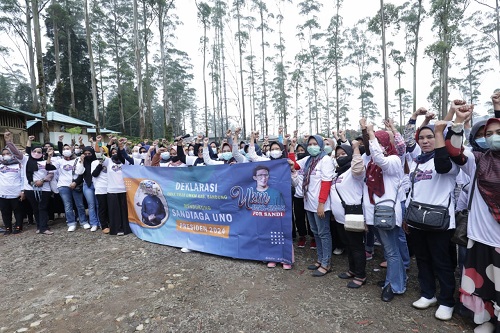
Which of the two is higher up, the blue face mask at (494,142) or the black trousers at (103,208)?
the blue face mask at (494,142)

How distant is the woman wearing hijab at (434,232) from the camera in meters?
2.52

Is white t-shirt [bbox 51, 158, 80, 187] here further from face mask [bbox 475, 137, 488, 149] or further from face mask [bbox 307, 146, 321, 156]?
face mask [bbox 475, 137, 488, 149]

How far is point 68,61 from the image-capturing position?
31984mm

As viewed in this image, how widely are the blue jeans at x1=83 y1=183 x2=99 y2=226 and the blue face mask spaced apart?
6496 millimetres

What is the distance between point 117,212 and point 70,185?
1.32 m

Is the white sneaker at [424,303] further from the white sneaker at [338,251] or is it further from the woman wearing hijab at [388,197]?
the white sneaker at [338,251]

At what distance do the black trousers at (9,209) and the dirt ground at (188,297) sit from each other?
210 centimetres

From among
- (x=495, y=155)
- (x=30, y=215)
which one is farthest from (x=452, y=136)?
(x=30, y=215)

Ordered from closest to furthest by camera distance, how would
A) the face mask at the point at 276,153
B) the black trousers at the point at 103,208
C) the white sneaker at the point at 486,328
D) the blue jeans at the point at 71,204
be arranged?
the white sneaker at the point at 486,328, the face mask at the point at 276,153, the black trousers at the point at 103,208, the blue jeans at the point at 71,204

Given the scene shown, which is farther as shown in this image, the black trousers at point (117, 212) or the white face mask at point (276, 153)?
the black trousers at point (117, 212)

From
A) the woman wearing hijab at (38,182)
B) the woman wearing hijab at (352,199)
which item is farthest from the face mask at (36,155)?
the woman wearing hijab at (352,199)

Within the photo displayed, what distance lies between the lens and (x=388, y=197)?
9.27 feet

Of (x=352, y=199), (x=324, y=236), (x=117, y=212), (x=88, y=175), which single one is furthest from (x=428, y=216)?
(x=88, y=175)

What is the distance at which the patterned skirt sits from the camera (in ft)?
7.23
